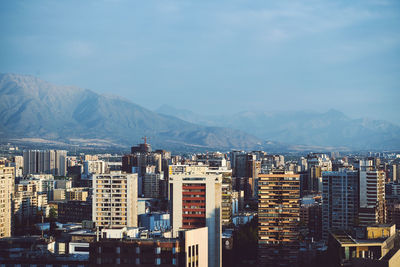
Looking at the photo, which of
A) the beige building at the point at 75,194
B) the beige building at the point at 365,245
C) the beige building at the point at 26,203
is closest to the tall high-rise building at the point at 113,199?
the beige building at the point at 26,203

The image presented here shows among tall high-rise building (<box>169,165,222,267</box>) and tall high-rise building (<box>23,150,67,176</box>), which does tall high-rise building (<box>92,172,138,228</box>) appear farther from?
tall high-rise building (<box>23,150,67,176</box>)

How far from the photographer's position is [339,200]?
16.9 metres

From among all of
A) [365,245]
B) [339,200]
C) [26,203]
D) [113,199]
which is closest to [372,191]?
[339,200]

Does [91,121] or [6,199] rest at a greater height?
[91,121]

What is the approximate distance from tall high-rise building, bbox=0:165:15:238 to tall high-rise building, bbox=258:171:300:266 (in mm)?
5701

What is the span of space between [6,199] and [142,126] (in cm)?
5818

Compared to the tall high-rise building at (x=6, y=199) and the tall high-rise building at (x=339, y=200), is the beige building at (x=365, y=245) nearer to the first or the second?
the tall high-rise building at (x=339, y=200)

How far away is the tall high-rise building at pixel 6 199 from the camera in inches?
597

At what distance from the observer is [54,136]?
48969mm

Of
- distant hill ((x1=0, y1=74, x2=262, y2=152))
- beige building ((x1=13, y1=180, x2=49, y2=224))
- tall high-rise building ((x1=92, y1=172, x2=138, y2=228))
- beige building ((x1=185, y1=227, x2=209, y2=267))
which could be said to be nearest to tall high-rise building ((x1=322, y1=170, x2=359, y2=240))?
tall high-rise building ((x1=92, y1=172, x2=138, y2=228))

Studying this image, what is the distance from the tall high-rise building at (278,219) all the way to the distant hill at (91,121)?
24.8m

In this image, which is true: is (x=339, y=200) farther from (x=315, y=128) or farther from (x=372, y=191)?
(x=315, y=128)

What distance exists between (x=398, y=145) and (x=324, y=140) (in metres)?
34.3

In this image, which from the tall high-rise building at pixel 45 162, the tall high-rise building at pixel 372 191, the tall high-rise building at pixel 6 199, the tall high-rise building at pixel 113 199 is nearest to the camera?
the tall high-rise building at pixel 6 199
